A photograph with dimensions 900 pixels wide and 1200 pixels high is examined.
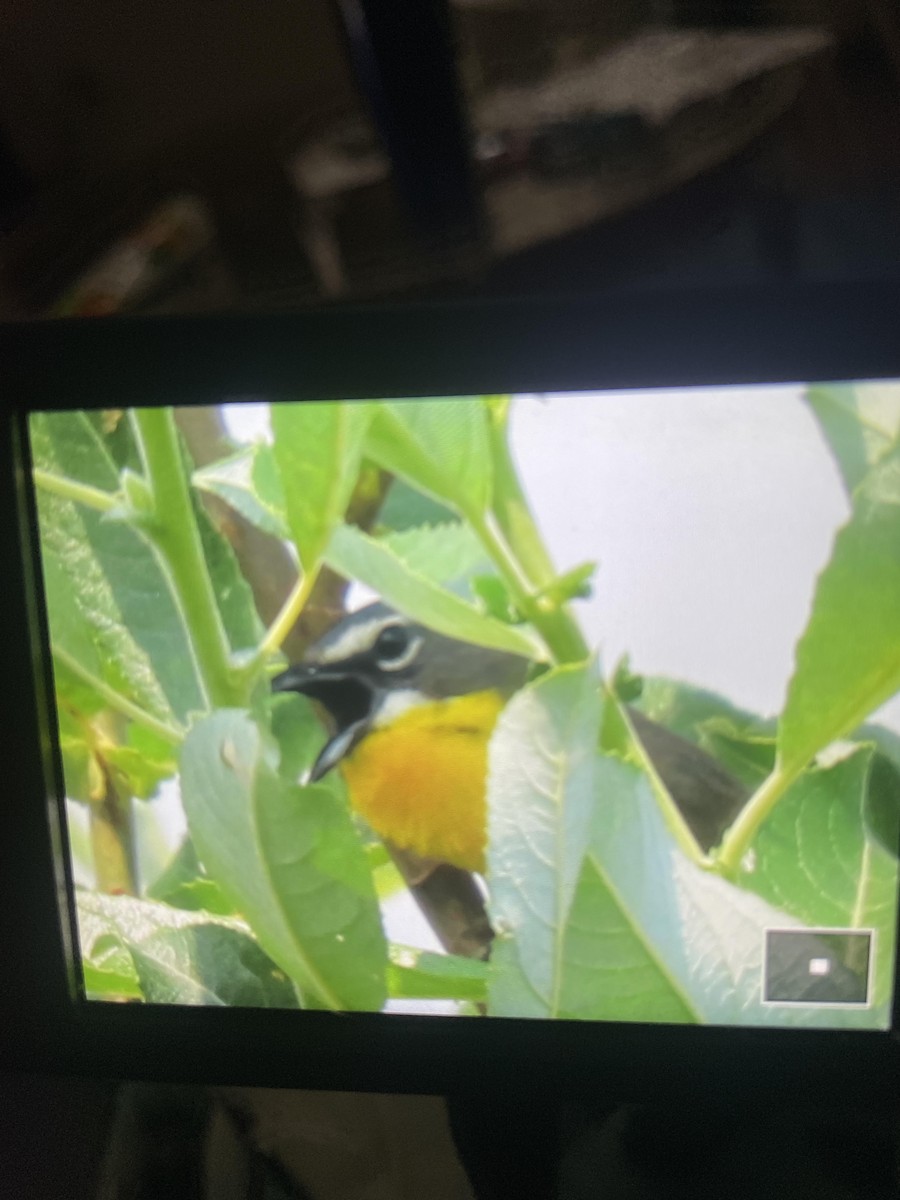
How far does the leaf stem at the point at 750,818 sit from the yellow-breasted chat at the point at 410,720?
11 cm

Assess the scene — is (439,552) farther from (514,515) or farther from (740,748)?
(740,748)

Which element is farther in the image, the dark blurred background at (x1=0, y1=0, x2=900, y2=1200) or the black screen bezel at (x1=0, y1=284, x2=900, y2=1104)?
the dark blurred background at (x1=0, y1=0, x2=900, y2=1200)

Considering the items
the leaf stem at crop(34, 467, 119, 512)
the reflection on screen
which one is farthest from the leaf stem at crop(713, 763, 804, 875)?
the leaf stem at crop(34, 467, 119, 512)

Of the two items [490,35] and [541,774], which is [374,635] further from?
[490,35]

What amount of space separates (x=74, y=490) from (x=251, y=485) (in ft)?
0.27

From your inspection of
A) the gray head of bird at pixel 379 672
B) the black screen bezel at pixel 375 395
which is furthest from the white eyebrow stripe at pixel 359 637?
the black screen bezel at pixel 375 395

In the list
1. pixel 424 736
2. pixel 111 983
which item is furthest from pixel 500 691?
pixel 111 983

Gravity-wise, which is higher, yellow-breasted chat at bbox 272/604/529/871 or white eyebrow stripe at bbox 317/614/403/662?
white eyebrow stripe at bbox 317/614/403/662

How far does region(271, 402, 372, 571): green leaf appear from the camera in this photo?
46 cm

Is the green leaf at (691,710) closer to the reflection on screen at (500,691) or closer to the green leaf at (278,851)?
the reflection on screen at (500,691)

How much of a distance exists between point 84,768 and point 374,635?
0.52ft

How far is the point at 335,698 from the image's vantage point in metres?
0.48

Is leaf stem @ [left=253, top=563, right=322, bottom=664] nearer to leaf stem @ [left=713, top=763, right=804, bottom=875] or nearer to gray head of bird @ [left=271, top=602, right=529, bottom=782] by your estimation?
gray head of bird @ [left=271, top=602, right=529, bottom=782]

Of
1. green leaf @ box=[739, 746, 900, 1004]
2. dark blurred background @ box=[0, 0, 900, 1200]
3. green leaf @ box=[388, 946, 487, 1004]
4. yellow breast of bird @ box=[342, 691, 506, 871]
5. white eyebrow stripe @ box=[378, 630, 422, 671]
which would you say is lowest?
green leaf @ box=[388, 946, 487, 1004]
